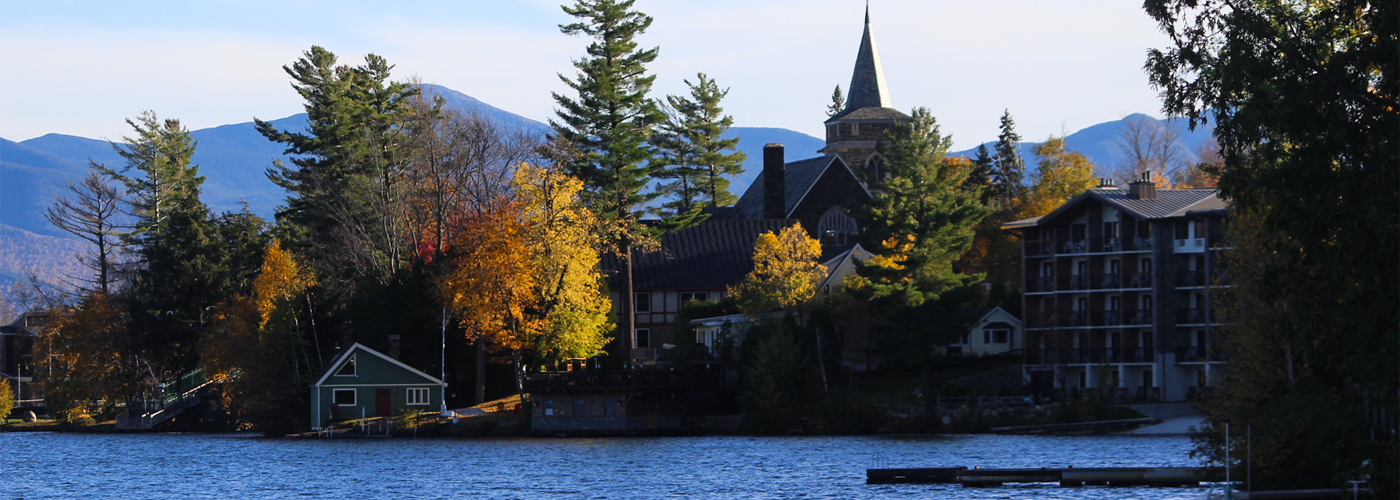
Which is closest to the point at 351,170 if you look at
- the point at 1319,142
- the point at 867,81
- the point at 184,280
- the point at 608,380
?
the point at 184,280

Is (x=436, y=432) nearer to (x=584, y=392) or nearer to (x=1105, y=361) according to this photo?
(x=584, y=392)

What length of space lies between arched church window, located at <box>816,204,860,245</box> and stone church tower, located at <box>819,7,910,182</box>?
21896 millimetres

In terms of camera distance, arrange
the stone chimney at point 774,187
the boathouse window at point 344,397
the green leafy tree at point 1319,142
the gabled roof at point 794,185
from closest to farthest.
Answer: the green leafy tree at point 1319,142 < the boathouse window at point 344,397 < the stone chimney at point 774,187 < the gabled roof at point 794,185

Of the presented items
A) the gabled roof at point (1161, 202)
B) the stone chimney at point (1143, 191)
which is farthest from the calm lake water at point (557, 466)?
the stone chimney at point (1143, 191)

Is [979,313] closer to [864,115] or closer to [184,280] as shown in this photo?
[184,280]

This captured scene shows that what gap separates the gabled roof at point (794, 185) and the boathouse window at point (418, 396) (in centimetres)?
3275

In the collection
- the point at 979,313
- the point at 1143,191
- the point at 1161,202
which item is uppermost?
the point at 1143,191

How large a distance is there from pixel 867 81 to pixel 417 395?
66.3m

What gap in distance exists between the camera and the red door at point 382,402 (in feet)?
255

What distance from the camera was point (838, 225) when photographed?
346 ft

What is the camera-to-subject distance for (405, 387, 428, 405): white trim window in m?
78.1

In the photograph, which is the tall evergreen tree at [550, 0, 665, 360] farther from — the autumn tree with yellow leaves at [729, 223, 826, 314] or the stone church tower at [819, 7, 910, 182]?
the stone church tower at [819, 7, 910, 182]

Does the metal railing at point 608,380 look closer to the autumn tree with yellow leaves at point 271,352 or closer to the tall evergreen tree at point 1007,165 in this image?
the autumn tree with yellow leaves at point 271,352

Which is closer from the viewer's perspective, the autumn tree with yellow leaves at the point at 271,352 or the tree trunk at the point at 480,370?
the tree trunk at the point at 480,370
